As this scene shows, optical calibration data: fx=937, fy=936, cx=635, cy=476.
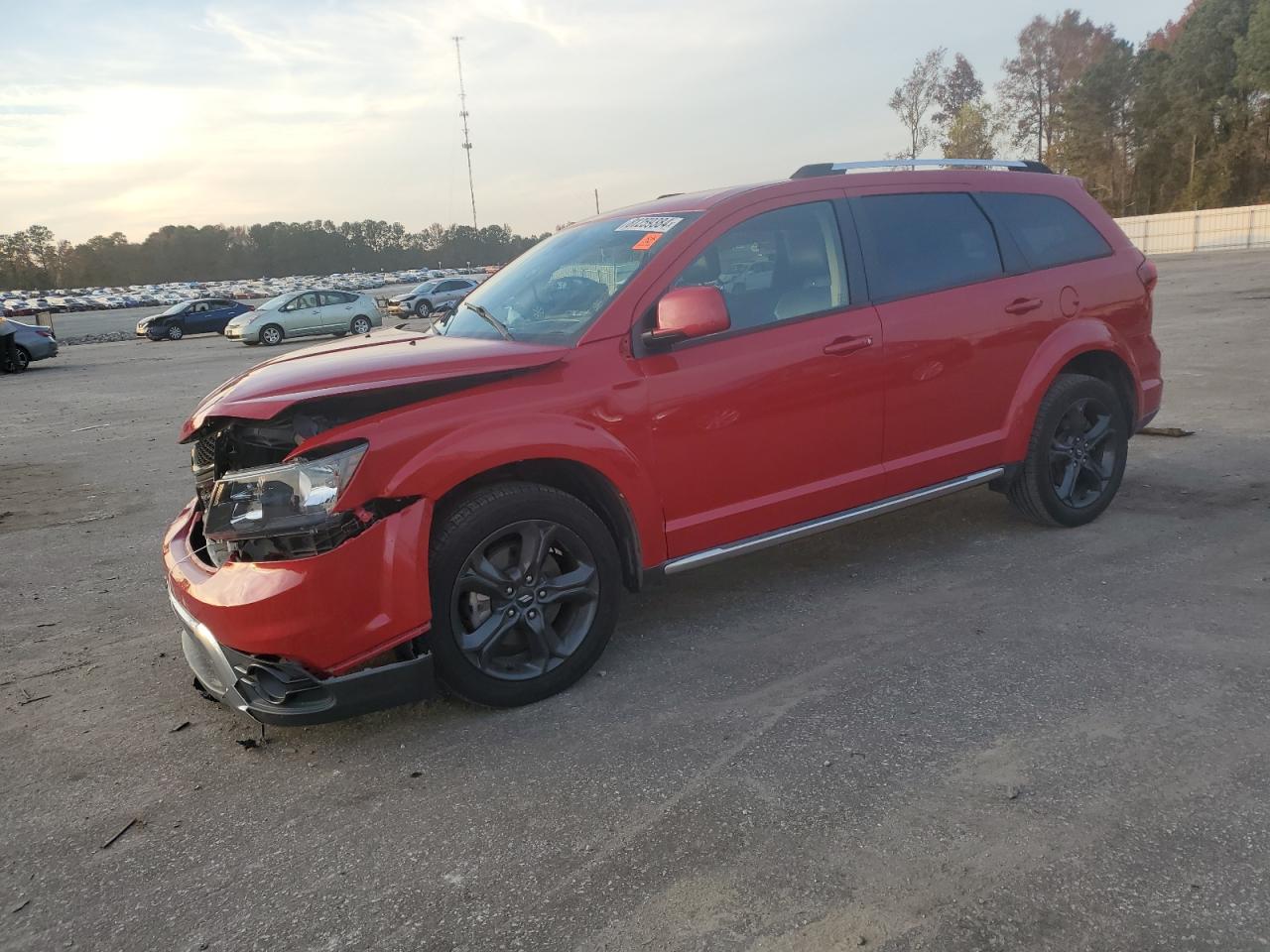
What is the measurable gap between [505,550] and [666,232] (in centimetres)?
154

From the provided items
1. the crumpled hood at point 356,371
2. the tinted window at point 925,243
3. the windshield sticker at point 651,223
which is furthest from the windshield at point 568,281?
the tinted window at point 925,243

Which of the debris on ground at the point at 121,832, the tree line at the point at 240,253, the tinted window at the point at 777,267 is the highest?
the tree line at the point at 240,253

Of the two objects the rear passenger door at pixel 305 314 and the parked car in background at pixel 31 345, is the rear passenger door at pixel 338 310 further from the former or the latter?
the parked car in background at pixel 31 345

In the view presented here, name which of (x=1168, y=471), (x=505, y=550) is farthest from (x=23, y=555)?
(x=1168, y=471)

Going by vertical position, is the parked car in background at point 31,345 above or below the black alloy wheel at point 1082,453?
above

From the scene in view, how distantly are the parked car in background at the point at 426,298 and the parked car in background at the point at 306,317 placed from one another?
3.12 meters

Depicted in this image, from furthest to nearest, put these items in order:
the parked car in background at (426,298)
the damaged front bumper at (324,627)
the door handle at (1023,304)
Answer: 1. the parked car in background at (426,298)
2. the door handle at (1023,304)
3. the damaged front bumper at (324,627)

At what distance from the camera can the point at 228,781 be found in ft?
10.3

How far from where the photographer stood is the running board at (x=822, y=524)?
3.88 metres

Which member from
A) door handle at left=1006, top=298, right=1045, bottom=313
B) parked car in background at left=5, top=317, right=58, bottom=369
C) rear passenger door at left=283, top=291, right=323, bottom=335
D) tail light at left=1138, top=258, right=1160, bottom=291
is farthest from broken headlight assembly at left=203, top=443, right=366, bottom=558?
rear passenger door at left=283, top=291, right=323, bottom=335

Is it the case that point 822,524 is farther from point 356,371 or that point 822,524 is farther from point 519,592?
point 356,371

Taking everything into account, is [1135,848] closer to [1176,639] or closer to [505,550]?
[1176,639]

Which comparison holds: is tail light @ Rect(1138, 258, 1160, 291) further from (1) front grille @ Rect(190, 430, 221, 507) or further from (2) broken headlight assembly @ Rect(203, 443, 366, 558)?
(1) front grille @ Rect(190, 430, 221, 507)

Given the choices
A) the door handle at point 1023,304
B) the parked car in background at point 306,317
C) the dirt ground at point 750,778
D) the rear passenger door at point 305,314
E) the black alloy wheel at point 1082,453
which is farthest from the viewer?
the rear passenger door at point 305,314
